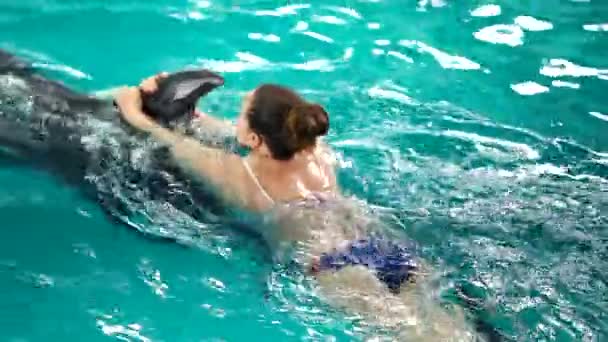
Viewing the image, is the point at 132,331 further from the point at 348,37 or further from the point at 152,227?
the point at 348,37

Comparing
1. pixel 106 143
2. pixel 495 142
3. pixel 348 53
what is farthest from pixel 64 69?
pixel 495 142

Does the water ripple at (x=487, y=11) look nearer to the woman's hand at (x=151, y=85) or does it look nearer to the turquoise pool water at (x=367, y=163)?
the turquoise pool water at (x=367, y=163)

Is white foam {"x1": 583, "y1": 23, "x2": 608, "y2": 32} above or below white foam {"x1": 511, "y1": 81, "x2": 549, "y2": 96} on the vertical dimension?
above

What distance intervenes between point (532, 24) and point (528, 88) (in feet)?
2.93

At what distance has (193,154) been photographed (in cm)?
388

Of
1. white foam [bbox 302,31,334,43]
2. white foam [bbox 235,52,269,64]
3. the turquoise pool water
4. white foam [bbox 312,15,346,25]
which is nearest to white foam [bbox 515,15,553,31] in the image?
the turquoise pool water

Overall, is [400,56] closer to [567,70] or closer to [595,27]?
[567,70]

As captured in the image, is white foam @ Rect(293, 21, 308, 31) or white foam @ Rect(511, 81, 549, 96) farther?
white foam @ Rect(293, 21, 308, 31)

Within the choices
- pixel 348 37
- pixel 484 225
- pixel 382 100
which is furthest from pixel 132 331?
pixel 348 37

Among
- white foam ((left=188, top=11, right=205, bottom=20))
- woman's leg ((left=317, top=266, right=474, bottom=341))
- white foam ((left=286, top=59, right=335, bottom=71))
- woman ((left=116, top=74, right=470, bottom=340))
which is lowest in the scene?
woman's leg ((left=317, top=266, right=474, bottom=341))

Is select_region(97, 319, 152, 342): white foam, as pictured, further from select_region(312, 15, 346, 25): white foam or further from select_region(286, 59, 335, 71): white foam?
select_region(312, 15, 346, 25): white foam

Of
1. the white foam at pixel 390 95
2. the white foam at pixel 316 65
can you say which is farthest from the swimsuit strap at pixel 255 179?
the white foam at pixel 316 65

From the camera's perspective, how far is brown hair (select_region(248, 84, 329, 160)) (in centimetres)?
354

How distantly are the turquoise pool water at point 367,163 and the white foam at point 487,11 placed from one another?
0.01m
